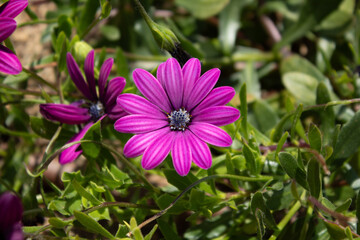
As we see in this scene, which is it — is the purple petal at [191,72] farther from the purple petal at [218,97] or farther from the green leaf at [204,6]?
the green leaf at [204,6]

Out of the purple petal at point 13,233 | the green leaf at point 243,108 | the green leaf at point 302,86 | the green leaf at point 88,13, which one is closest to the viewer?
the purple petal at point 13,233

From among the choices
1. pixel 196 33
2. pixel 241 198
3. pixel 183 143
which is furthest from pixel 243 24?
pixel 183 143

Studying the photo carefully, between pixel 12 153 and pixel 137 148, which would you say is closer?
pixel 137 148

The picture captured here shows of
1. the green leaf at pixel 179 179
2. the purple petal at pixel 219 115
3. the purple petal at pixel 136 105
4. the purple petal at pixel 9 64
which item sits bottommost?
the green leaf at pixel 179 179

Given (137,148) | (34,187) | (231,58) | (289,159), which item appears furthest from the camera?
(231,58)

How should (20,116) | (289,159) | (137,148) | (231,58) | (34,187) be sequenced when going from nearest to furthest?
(137,148) → (289,159) → (34,187) → (20,116) → (231,58)

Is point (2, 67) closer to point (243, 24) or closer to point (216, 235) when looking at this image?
point (216, 235)

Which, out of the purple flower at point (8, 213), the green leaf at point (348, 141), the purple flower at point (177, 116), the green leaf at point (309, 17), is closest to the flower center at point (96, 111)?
the purple flower at point (177, 116)
